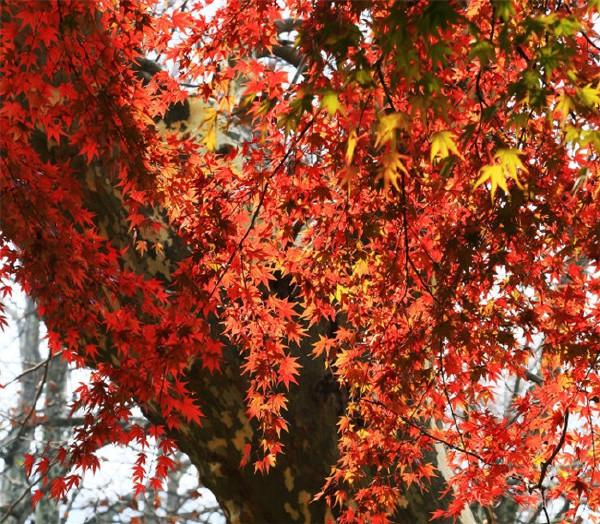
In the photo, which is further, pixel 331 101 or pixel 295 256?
pixel 295 256

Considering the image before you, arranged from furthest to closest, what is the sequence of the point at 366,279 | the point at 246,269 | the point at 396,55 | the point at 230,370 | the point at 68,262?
the point at 230,370 < the point at 366,279 < the point at 246,269 < the point at 68,262 < the point at 396,55

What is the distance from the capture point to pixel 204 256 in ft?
10.8

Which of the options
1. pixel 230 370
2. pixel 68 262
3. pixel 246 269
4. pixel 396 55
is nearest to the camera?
pixel 396 55

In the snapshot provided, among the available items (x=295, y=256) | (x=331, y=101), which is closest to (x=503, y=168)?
(x=331, y=101)

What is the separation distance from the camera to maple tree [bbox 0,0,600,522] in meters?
3.08

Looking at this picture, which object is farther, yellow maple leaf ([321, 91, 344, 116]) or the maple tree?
the maple tree

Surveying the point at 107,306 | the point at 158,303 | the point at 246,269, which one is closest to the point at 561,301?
the point at 246,269

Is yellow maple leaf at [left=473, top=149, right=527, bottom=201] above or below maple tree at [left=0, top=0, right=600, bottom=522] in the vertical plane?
below

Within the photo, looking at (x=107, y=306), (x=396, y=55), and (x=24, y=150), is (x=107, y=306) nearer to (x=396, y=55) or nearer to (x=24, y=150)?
(x=24, y=150)

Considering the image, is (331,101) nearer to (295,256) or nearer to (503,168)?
(503,168)

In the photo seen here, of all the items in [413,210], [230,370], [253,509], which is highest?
[413,210]

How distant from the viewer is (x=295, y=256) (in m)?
3.58

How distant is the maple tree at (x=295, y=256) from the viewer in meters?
3.08

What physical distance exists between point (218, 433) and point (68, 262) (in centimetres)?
150
